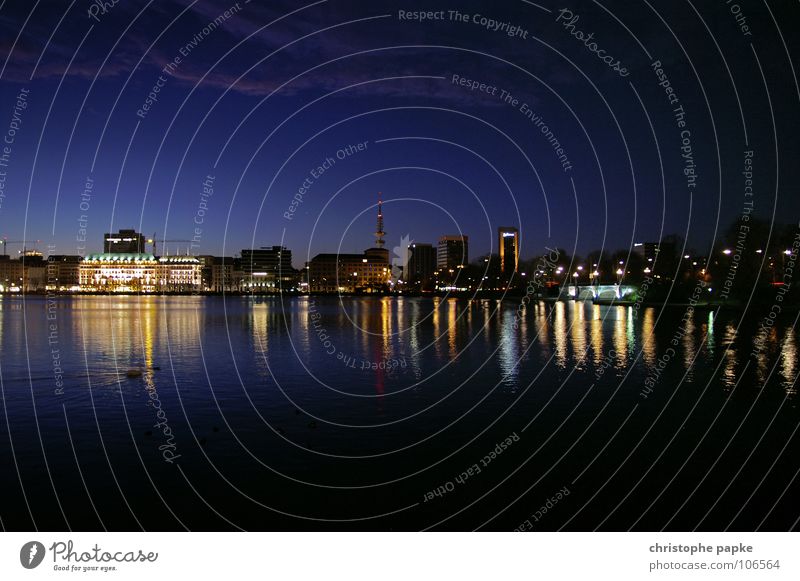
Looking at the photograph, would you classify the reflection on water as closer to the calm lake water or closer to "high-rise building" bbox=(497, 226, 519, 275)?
the calm lake water

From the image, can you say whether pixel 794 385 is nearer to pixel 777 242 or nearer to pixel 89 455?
pixel 89 455

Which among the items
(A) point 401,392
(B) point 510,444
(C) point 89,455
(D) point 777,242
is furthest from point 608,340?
(D) point 777,242

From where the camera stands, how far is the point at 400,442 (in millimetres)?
13695

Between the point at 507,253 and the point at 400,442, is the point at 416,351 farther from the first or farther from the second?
the point at 507,253

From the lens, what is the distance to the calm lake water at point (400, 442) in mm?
9664

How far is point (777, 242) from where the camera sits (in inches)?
2758

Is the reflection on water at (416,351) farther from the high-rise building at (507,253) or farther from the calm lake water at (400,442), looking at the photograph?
the high-rise building at (507,253)

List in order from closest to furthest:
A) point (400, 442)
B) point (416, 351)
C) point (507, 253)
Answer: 1. point (400, 442)
2. point (416, 351)
3. point (507, 253)
